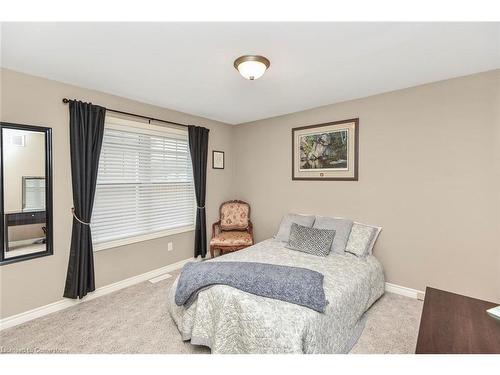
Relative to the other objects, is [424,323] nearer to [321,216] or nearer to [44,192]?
[321,216]

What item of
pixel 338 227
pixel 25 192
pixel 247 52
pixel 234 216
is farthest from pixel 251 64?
pixel 234 216

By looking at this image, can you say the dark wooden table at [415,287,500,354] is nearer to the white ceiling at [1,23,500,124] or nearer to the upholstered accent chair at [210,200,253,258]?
the white ceiling at [1,23,500,124]

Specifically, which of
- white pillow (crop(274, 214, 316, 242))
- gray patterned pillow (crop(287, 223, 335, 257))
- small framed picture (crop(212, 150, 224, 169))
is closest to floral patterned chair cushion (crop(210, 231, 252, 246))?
white pillow (crop(274, 214, 316, 242))

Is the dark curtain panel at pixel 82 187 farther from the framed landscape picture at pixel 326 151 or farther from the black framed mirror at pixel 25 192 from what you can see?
the framed landscape picture at pixel 326 151

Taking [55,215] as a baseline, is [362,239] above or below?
below

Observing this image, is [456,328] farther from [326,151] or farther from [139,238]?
[139,238]

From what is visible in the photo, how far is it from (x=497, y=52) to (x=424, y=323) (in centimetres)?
219

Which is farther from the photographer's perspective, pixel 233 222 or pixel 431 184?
pixel 233 222

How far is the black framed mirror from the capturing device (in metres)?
2.16

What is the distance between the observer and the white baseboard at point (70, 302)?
2229 mm

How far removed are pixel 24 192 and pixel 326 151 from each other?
340 cm

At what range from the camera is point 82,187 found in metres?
2.61
